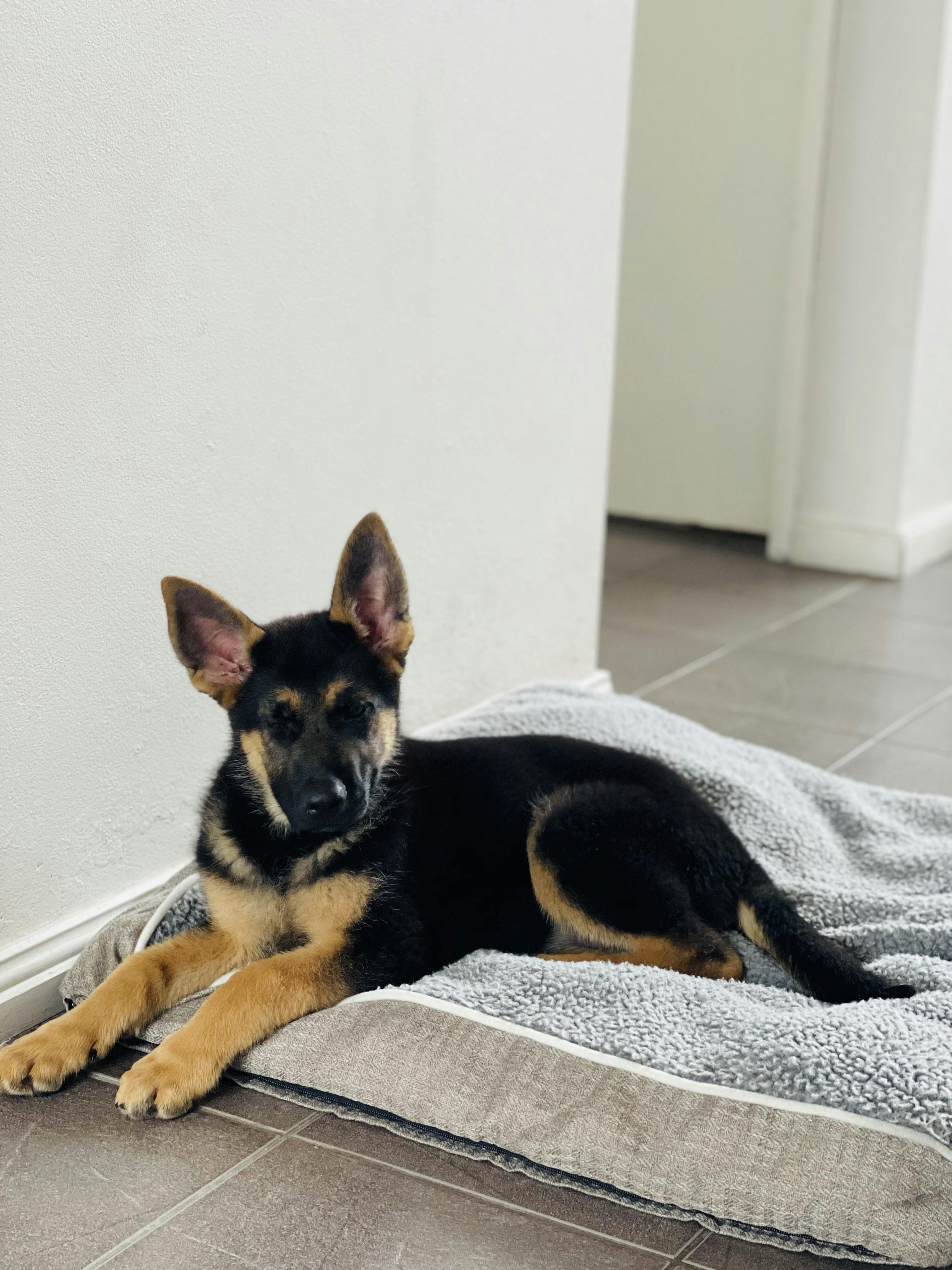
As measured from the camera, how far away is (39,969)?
2.72m

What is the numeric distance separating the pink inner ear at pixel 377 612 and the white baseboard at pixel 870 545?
441 cm

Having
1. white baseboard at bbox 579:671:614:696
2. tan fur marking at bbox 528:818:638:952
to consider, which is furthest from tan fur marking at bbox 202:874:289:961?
white baseboard at bbox 579:671:614:696

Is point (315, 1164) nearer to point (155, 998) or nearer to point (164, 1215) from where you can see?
point (164, 1215)

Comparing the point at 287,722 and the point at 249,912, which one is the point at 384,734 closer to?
the point at 287,722

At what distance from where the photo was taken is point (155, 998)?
2.52 metres

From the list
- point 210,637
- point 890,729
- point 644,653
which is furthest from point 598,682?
point 210,637

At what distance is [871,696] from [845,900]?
1.93m

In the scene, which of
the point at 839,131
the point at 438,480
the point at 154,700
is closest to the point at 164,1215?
the point at 154,700

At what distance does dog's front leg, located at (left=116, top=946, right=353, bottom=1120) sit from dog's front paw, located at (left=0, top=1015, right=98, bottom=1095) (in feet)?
0.31

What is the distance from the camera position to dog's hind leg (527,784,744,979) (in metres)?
2.59

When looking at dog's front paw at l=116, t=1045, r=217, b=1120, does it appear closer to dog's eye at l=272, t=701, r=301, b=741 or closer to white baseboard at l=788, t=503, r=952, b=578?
dog's eye at l=272, t=701, r=301, b=741

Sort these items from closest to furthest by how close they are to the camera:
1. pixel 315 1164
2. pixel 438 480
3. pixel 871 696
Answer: pixel 315 1164
pixel 438 480
pixel 871 696

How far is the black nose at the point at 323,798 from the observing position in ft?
7.50

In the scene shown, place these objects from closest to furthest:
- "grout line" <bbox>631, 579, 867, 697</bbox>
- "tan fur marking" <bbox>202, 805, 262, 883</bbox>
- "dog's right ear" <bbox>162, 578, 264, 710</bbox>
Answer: "dog's right ear" <bbox>162, 578, 264, 710</bbox>
"tan fur marking" <bbox>202, 805, 262, 883</bbox>
"grout line" <bbox>631, 579, 867, 697</bbox>
